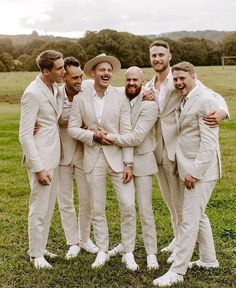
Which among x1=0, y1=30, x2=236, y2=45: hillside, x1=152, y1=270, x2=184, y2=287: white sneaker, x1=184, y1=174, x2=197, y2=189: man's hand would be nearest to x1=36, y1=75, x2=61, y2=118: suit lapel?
x1=184, y1=174, x2=197, y2=189: man's hand

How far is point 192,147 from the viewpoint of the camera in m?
5.56

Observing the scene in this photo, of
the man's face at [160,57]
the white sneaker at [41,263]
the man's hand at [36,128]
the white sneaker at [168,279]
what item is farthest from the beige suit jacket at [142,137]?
the white sneaker at [41,263]

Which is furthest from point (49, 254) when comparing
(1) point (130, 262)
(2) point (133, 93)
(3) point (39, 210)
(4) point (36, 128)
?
(2) point (133, 93)

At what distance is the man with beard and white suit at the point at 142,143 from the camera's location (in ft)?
19.3

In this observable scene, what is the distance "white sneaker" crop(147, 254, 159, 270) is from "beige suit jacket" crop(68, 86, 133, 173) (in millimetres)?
1011

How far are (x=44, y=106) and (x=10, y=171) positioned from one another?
22.0 feet

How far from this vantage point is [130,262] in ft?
20.0

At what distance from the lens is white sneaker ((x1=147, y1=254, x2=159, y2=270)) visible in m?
6.06

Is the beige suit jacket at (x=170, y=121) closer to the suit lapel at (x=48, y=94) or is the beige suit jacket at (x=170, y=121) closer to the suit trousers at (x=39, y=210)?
the suit lapel at (x=48, y=94)

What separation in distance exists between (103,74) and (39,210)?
5.20 ft

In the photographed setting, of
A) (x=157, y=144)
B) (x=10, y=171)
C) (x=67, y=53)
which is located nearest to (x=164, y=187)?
(x=157, y=144)

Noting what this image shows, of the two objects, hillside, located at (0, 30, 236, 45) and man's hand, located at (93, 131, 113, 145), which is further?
hillside, located at (0, 30, 236, 45)

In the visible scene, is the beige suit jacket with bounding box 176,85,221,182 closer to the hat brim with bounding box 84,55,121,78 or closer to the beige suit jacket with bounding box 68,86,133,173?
the beige suit jacket with bounding box 68,86,133,173

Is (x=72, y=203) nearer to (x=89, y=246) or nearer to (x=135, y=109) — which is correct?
(x=89, y=246)
